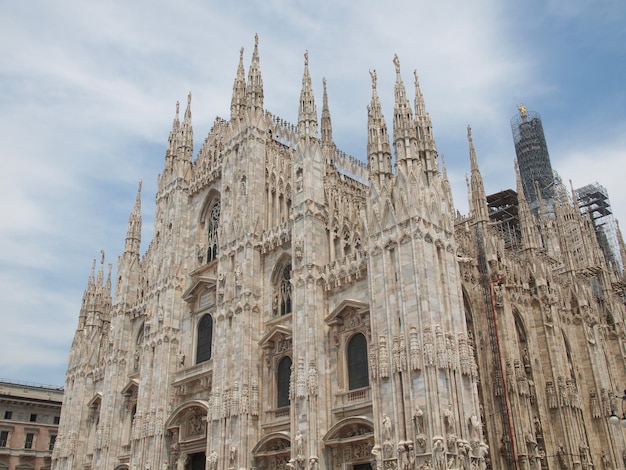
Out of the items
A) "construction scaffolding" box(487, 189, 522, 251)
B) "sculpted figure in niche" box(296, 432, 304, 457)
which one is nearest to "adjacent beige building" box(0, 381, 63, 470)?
"sculpted figure in niche" box(296, 432, 304, 457)

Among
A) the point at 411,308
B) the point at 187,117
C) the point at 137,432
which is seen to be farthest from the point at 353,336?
the point at 187,117

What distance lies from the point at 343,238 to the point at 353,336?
525 centimetres

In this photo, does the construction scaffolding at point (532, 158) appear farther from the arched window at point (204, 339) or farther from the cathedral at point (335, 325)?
the arched window at point (204, 339)

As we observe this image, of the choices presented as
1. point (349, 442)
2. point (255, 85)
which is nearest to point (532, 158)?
point (255, 85)

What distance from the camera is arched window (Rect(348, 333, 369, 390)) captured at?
85.6 ft

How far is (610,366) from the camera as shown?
1571 inches

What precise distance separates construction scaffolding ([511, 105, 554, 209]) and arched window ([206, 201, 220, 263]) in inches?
1403

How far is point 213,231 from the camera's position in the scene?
39312mm

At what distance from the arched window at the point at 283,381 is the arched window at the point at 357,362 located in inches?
152

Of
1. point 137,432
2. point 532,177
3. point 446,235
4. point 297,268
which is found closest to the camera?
point 446,235

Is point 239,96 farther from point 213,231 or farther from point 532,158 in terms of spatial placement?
point 532,158

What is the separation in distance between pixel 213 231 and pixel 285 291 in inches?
378

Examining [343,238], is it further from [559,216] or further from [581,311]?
[559,216]

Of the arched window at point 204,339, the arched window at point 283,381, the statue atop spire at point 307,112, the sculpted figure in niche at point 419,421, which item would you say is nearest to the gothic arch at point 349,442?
the sculpted figure in niche at point 419,421
